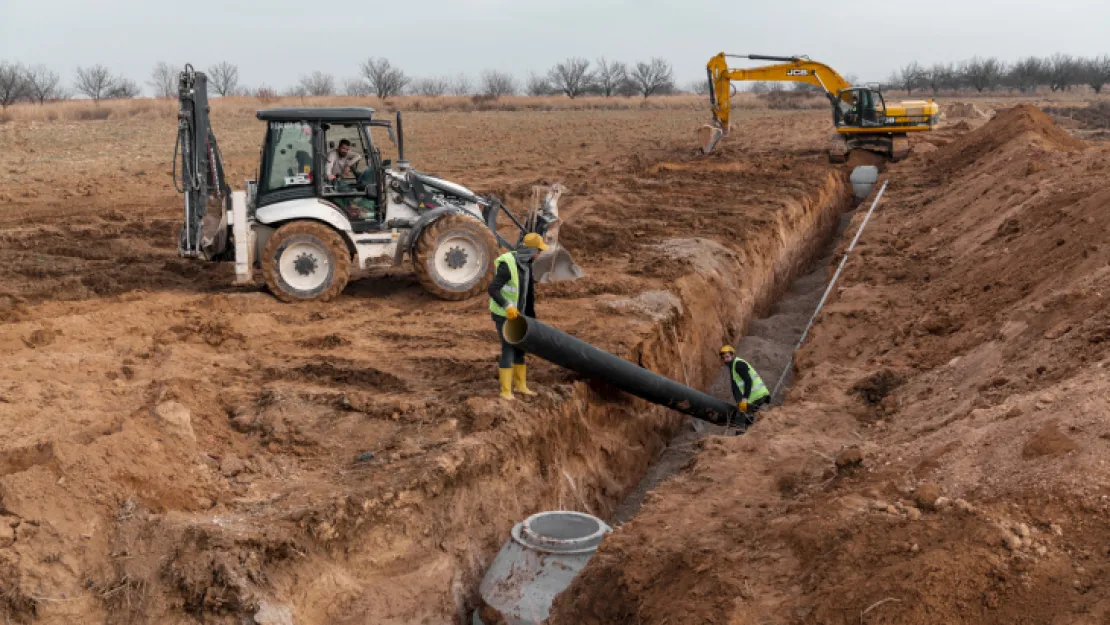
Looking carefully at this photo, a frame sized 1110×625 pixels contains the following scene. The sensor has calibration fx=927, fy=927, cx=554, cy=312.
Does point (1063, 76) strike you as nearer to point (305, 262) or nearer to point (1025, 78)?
point (1025, 78)

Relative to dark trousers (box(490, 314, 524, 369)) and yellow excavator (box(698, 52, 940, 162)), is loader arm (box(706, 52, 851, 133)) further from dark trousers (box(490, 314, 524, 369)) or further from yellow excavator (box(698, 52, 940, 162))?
dark trousers (box(490, 314, 524, 369))

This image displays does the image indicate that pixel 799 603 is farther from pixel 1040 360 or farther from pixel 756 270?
pixel 756 270

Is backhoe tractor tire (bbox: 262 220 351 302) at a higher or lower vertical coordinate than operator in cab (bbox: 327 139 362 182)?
lower

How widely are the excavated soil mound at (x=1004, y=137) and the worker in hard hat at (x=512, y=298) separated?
607 inches

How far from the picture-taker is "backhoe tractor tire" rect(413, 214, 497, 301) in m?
11.4

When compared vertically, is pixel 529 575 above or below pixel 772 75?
below

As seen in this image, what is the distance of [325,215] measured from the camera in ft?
36.9

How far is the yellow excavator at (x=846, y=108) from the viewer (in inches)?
Result: 951

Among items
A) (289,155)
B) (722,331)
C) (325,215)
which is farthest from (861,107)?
(289,155)

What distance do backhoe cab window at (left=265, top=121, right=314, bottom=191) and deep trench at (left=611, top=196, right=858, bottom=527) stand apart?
5.47 m

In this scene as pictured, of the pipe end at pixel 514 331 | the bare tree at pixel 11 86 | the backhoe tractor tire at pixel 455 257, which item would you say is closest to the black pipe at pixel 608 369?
the pipe end at pixel 514 331

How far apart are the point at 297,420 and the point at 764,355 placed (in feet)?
22.4

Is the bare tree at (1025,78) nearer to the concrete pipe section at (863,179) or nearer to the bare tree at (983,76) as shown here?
the bare tree at (983,76)

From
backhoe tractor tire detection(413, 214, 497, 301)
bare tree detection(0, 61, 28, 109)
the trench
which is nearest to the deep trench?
the trench
